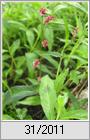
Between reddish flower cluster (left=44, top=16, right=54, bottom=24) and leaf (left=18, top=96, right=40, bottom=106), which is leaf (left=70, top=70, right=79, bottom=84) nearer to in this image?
leaf (left=18, top=96, right=40, bottom=106)

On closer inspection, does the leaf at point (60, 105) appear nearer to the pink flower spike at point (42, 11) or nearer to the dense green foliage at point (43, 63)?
the dense green foliage at point (43, 63)

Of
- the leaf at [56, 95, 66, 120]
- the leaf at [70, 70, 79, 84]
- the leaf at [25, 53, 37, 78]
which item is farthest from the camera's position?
the leaf at [25, 53, 37, 78]

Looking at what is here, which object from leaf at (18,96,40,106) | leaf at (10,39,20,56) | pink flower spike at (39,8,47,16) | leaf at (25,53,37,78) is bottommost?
leaf at (18,96,40,106)

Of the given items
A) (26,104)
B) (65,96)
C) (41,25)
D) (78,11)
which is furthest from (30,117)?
(78,11)

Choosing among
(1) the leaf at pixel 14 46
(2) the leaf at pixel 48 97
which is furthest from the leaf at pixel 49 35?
(2) the leaf at pixel 48 97

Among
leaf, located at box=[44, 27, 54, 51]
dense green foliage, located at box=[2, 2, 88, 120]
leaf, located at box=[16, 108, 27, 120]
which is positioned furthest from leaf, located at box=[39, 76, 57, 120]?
leaf, located at box=[44, 27, 54, 51]

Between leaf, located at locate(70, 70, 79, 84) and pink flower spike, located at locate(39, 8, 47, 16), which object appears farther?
pink flower spike, located at locate(39, 8, 47, 16)

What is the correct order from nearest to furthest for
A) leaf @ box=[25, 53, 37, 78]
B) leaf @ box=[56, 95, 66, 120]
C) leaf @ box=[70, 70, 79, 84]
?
leaf @ box=[56, 95, 66, 120] < leaf @ box=[70, 70, 79, 84] < leaf @ box=[25, 53, 37, 78]

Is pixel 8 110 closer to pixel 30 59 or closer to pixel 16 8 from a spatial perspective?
pixel 30 59

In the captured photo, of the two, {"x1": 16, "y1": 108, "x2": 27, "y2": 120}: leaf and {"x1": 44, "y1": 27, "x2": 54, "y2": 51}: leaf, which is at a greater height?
{"x1": 44, "y1": 27, "x2": 54, "y2": 51}: leaf
